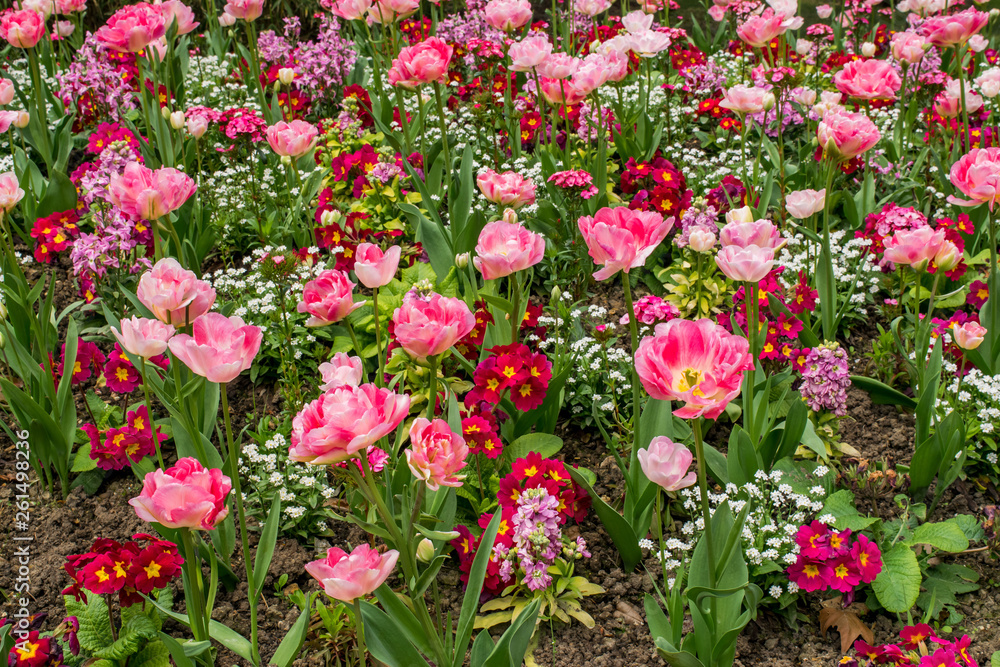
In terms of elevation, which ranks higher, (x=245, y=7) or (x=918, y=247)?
(x=245, y=7)

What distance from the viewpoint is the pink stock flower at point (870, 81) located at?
2748mm

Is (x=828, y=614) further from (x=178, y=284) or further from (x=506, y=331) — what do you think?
(x=178, y=284)

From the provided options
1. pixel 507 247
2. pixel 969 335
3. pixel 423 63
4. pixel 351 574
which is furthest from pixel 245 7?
pixel 969 335

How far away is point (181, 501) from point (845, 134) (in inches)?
73.5

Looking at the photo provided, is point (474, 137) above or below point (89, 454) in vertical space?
above

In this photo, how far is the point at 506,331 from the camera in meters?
2.47

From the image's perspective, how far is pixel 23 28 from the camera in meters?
2.96

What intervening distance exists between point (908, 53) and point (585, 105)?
1409 mm


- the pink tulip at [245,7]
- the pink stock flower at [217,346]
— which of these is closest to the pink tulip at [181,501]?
the pink stock flower at [217,346]

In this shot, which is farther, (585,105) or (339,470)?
(585,105)

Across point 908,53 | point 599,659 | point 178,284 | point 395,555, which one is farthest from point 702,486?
point 908,53

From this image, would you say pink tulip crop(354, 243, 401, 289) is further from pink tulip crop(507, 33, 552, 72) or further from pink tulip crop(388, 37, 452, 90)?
pink tulip crop(507, 33, 552, 72)

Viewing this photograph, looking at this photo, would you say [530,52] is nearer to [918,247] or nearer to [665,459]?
[918,247]

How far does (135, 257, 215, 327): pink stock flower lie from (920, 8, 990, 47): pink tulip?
2.86 meters
